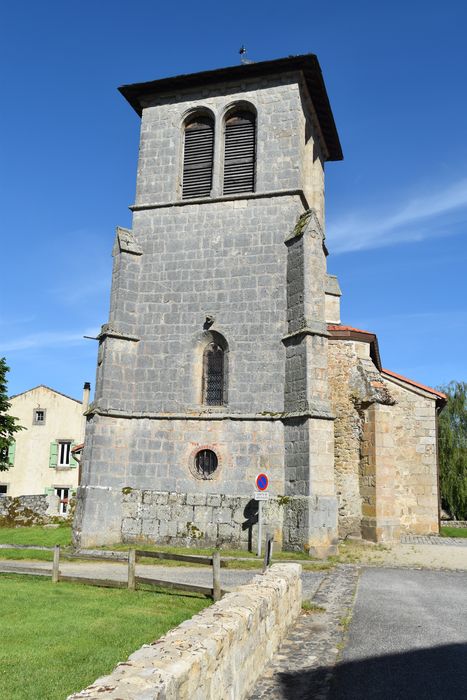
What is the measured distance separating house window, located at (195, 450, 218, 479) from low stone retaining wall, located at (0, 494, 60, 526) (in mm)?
9010

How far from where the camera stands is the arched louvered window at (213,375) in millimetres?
15711

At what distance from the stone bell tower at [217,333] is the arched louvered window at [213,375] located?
0.04m

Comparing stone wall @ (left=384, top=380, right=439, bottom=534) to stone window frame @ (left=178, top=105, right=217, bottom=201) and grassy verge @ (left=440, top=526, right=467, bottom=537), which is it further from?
stone window frame @ (left=178, top=105, right=217, bottom=201)

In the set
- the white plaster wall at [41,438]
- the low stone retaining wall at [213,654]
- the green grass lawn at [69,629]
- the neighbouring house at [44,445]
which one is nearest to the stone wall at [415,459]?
the green grass lawn at [69,629]

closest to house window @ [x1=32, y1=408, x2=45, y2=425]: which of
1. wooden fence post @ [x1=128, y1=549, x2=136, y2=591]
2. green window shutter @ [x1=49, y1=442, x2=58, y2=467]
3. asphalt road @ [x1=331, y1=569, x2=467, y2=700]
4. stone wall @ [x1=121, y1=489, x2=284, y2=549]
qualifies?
green window shutter @ [x1=49, y1=442, x2=58, y2=467]

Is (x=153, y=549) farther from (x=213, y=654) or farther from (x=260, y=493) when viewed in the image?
(x=213, y=654)

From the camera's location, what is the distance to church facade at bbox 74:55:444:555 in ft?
47.6

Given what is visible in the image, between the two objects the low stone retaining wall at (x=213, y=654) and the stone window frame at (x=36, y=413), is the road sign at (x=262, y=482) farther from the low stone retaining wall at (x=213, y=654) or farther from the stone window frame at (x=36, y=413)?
the stone window frame at (x=36, y=413)

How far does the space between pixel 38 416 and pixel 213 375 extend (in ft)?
72.3

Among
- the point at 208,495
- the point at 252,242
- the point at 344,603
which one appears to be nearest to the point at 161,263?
the point at 252,242

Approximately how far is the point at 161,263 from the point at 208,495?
6.51 m

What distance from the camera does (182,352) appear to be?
15969 mm

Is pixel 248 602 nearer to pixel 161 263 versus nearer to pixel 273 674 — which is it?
pixel 273 674

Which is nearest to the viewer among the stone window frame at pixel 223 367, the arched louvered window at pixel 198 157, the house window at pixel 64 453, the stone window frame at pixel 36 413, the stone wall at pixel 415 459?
the stone window frame at pixel 223 367
